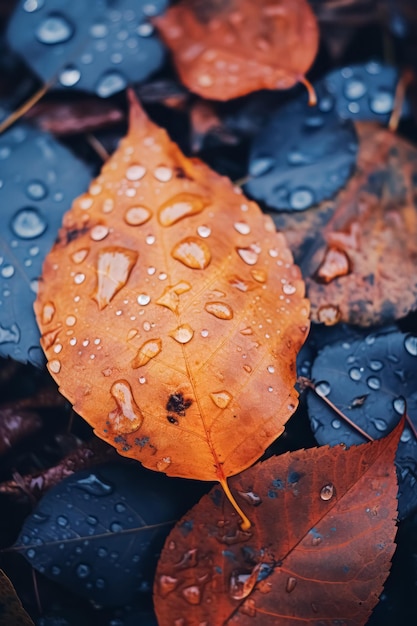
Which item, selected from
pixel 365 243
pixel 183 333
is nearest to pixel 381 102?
pixel 365 243

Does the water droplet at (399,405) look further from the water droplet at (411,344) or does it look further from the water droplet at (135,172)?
the water droplet at (135,172)

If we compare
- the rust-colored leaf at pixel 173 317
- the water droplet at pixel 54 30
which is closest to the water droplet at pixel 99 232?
the rust-colored leaf at pixel 173 317

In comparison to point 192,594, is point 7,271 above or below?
above

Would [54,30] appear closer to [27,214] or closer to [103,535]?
[27,214]

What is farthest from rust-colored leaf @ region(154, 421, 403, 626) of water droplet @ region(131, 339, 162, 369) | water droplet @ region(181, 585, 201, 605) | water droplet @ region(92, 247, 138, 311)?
water droplet @ region(92, 247, 138, 311)

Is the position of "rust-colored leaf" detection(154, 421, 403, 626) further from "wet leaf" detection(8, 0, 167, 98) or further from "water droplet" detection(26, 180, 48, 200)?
"wet leaf" detection(8, 0, 167, 98)

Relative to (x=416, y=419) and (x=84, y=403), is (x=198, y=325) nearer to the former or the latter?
(x=84, y=403)
